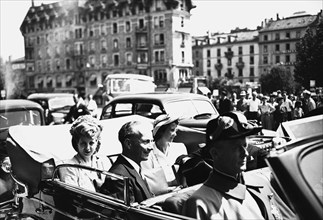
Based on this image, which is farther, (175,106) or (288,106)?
(288,106)

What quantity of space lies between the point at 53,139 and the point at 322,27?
174 inches

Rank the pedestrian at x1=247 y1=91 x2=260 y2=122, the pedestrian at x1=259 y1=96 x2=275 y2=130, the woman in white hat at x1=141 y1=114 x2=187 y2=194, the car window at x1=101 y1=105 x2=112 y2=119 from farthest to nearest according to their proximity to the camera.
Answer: the pedestrian at x1=247 y1=91 x2=260 y2=122, the pedestrian at x1=259 y1=96 x2=275 y2=130, the car window at x1=101 y1=105 x2=112 y2=119, the woman in white hat at x1=141 y1=114 x2=187 y2=194

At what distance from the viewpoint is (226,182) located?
1987mm

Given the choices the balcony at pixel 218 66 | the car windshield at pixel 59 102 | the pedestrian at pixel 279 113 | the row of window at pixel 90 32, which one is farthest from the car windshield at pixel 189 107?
the balcony at pixel 218 66

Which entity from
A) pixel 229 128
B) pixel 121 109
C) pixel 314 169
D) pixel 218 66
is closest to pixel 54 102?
pixel 121 109

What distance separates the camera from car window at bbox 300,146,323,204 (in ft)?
5.11

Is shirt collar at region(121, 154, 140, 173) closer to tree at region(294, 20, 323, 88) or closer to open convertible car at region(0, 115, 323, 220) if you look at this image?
open convertible car at region(0, 115, 323, 220)

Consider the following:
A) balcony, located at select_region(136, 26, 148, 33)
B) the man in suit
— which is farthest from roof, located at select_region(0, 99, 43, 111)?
balcony, located at select_region(136, 26, 148, 33)

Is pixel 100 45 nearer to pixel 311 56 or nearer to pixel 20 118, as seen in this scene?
pixel 20 118

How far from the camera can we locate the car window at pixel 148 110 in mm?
7469

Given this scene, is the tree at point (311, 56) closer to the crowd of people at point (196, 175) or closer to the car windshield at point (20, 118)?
the crowd of people at point (196, 175)

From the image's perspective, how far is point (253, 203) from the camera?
207cm

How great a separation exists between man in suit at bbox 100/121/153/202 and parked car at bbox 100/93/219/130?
3702mm

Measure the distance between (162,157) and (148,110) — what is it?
3.97 m
